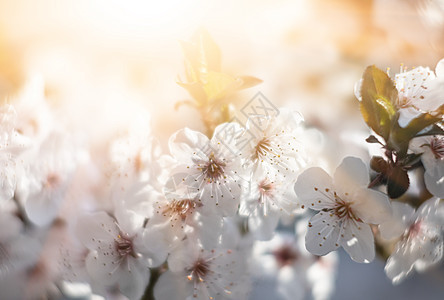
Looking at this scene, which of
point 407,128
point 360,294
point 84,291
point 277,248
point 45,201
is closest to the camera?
point 407,128

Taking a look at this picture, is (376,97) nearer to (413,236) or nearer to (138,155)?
(413,236)

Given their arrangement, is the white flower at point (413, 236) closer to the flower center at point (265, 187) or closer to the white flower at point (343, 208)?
the white flower at point (343, 208)

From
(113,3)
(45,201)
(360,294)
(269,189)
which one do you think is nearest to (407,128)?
(269,189)

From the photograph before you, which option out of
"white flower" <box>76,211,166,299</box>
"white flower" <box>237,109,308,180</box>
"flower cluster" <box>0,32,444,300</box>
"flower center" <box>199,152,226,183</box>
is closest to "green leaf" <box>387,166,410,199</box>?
"flower cluster" <box>0,32,444,300</box>

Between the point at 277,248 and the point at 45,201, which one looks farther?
the point at 277,248

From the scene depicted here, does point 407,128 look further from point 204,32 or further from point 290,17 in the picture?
point 290,17

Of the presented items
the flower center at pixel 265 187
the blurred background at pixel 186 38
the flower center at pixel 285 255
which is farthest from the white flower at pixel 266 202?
the flower center at pixel 285 255

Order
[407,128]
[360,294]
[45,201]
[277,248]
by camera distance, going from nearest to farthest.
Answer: [407,128] → [45,201] → [277,248] → [360,294]
